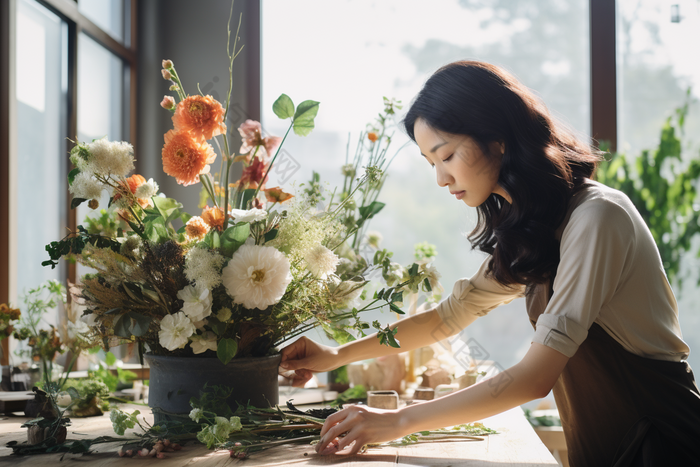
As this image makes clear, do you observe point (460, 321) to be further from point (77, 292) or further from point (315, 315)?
Result: point (77, 292)

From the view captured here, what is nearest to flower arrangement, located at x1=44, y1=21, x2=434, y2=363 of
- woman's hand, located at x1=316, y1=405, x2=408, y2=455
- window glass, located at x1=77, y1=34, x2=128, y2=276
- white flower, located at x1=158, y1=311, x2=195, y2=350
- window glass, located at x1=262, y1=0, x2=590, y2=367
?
white flower, located at x1=158, y1=311, x2=195, y2=350

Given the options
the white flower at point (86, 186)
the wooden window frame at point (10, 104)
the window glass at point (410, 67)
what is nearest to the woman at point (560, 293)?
the white flower at point (86, 186)

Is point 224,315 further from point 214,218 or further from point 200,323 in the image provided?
point 214,218

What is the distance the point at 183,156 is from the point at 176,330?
11.3 inches

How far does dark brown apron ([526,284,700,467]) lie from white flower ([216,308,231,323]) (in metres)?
0.63

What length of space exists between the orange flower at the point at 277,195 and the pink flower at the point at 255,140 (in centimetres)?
8

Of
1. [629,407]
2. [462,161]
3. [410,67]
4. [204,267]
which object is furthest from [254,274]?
[410,67]

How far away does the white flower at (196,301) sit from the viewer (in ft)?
2.82

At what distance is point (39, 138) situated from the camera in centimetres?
190

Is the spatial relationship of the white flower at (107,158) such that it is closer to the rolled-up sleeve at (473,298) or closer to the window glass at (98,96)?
the rolled-up sleeve at (473,298)

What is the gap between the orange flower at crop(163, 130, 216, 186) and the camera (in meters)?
0.91

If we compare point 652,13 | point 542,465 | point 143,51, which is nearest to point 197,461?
point 542,465

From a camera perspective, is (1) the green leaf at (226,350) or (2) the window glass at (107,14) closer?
(1) the green leaf at (226,350)

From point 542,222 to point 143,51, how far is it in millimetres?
2210
